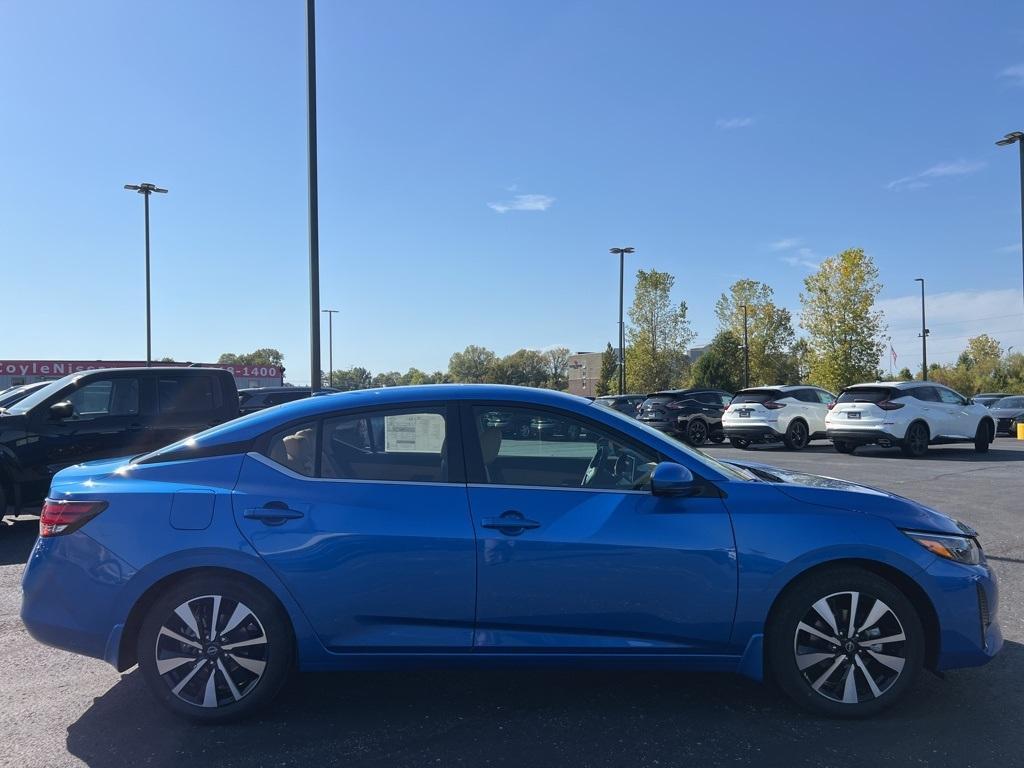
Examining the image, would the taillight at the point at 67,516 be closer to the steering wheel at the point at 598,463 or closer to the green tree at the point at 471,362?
the steering wheel at the point at 598,463

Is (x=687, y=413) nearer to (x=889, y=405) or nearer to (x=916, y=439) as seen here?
(x=889, y=405)

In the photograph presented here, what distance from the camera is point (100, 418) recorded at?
28.4 ft

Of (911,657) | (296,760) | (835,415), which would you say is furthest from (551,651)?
(835,415)

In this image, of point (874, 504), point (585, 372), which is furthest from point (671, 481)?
point (585, 372)

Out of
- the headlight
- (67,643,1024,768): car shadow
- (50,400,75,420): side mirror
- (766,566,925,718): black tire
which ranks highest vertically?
(50,400,75,420): side mirror

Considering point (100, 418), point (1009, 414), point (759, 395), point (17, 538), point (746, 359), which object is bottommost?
point (17, 538)

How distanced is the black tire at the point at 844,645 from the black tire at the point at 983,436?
53.4ft

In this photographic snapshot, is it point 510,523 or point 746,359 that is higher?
point 746,359

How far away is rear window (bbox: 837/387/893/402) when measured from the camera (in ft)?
54.0

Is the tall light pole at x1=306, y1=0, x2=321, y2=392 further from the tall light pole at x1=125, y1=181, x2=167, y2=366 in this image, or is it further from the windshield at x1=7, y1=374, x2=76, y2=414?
the tall light pole at x1=125, y1=181, x2=167, y2=366

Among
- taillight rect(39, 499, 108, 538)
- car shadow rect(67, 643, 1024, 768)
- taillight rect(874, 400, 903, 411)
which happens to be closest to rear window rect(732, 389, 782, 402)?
taillight rect(874, 400, 903, 411)

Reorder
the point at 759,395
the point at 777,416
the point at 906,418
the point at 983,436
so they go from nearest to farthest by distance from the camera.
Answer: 1. the point at 906,418
2. the point at 983,436
3. the point at 777,416
4. the point at 759,395

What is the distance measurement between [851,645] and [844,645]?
0.11ft

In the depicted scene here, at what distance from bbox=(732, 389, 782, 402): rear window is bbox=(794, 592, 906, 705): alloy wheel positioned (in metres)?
16.7
